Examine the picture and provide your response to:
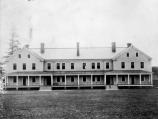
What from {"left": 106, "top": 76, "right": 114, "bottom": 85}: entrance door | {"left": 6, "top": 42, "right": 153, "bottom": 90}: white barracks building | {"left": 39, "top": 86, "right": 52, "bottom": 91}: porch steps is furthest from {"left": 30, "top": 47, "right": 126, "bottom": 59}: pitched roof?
{"left": 39, "top": 86, "right": 52, "bottom": 91}: porch steps

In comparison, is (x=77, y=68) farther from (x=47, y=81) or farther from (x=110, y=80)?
(x=110, y=80)

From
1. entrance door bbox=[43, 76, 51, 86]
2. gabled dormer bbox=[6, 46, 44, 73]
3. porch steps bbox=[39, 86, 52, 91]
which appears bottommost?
porch steps bbox=[39, 86, 52, 91]

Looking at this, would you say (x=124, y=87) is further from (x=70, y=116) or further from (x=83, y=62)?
(x=70, y=116)

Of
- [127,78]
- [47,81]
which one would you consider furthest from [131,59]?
[47,81]

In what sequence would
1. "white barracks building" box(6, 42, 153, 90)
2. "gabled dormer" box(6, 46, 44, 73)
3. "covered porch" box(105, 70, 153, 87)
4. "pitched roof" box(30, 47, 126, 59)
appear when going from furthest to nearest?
1. "pitched roof" box(30, 47, 126, 59)
2. "gabled dormer" box(6, 46, 44, 73)
3. "white barracks building" box(6, 42, 153, 90)
4. "covered porch" box(105, 70, 153, 87)

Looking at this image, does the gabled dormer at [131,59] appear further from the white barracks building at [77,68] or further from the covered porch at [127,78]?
the covered porch at [127,78]

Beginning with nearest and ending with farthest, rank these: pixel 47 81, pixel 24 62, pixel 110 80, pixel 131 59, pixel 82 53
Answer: pixel 131 59 → pixel 24 62 → pixel 110 80 → pixel 47 81 → pixel 82 53

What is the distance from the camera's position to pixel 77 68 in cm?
5538

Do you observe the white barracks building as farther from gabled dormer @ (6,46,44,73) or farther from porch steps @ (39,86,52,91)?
porch steps @ (39,86,52,91)

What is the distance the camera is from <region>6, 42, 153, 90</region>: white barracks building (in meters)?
53.8

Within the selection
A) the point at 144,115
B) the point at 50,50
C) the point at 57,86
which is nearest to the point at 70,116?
the point at 144,115

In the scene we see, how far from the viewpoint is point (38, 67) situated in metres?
54.6

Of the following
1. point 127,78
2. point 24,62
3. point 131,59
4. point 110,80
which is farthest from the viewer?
point 110,80

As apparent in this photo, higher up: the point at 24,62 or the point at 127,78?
the point at 24,62
